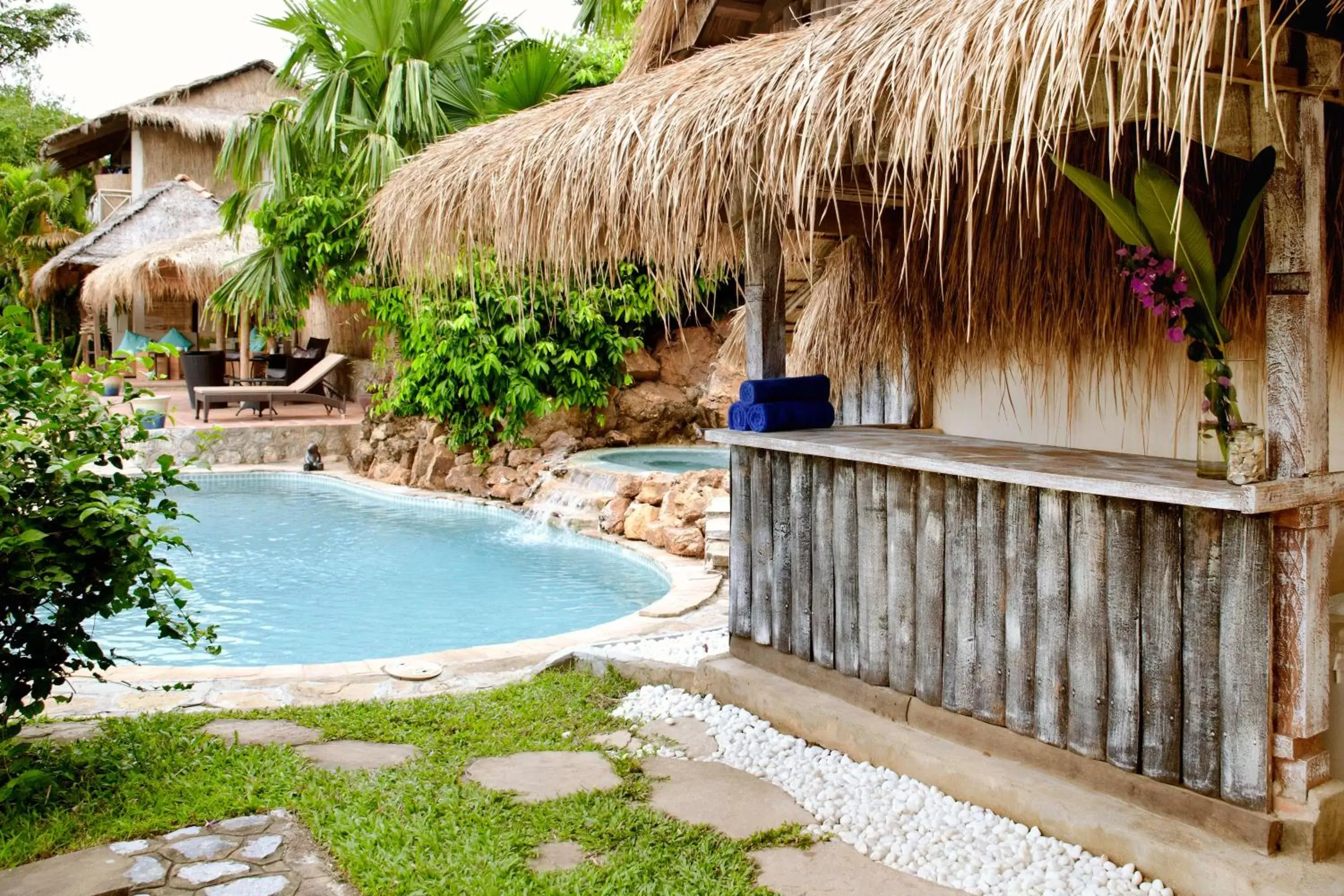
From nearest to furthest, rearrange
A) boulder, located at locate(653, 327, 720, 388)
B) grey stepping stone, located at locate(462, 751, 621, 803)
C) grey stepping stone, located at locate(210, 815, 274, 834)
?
grey stepping stone, located at locate(210, 815, 274, 834) < grey stepping stone, located at locate(462, 751, 621, 803) < boulder, located at locate(653, 327, 720, 388)

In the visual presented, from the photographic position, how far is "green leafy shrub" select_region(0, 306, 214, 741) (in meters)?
2.97

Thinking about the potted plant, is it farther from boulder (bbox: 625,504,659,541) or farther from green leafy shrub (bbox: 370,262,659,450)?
green leafy shrub (bbox: 370,262,659,450)

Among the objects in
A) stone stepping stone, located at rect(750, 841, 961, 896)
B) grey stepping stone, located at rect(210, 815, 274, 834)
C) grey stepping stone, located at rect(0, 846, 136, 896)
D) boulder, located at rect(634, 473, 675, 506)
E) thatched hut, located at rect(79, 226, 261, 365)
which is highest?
thatched hut, located at rect(79, 226, 261, 365)

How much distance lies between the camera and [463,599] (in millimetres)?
7090

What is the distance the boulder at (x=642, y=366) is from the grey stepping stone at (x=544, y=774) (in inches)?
346

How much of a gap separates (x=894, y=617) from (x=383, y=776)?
1696mm

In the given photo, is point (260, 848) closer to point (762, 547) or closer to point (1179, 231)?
point (762, 547)

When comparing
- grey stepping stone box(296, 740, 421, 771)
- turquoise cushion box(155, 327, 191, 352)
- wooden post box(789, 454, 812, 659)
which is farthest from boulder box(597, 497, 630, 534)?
turquoise cushion box(155, 327, 191, 352)

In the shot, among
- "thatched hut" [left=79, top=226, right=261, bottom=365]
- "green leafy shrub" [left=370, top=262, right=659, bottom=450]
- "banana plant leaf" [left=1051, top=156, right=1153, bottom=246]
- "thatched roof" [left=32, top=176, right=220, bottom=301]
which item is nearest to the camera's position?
"banana plant leaf" [left=1051, top=156, right=1153, bottom=246]

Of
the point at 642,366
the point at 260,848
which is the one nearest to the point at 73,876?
the point at 260,848

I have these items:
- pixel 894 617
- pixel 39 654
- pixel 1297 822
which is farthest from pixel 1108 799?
pixel 39 654

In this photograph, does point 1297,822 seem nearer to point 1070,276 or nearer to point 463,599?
point 1070,276

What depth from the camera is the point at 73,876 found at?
101 inches

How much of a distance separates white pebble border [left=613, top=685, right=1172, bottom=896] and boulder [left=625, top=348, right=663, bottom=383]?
8648mm
